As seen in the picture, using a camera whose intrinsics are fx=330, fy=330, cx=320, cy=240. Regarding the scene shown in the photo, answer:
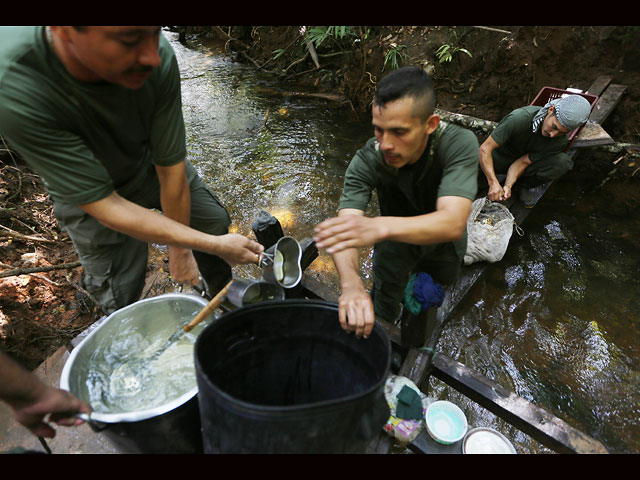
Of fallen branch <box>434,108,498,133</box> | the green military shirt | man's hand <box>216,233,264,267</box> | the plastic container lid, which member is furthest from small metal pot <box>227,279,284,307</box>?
fallen branch <box>434,108,498,133</box>

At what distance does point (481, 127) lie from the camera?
4.80 m

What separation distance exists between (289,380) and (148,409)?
26.0 inches

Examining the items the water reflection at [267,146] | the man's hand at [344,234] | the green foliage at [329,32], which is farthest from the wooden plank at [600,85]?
the man's hand at [344,234]

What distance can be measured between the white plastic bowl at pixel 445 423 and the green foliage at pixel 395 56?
5.67 meters

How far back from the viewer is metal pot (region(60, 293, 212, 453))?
133 centimetres

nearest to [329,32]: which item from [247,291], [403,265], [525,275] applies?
[525,275]

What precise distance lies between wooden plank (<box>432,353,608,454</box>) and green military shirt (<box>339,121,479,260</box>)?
2.59 ft

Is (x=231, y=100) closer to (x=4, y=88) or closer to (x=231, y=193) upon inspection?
(x=231, y=193)

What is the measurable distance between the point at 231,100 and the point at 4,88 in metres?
6.40

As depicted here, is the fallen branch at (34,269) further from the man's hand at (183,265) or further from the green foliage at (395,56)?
the green foliage at (395,56)

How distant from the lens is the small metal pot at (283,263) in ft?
6.03

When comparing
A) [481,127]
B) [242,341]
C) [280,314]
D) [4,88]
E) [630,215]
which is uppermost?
[4,88]

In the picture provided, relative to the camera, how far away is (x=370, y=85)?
6289 mm

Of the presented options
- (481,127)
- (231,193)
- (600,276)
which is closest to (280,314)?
(231,193)
